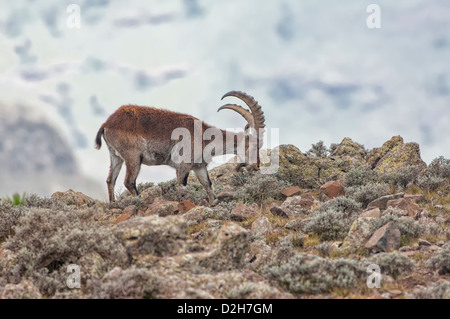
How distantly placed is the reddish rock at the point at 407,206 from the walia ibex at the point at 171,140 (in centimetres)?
548

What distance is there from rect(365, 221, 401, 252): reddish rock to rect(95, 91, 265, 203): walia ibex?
6515mm

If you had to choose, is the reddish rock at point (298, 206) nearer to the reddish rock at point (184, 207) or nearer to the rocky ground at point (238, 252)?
the rocky ground at point (238, 252)

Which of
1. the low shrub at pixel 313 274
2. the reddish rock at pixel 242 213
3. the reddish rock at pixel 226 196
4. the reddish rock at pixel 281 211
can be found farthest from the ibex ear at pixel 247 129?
the low shrub at pixel 313 274

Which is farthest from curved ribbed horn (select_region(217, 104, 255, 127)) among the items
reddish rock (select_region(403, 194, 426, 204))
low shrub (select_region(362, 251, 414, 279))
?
low shrub (select_region(362, 251, 414, 279))

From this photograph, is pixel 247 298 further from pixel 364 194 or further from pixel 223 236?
pixel 364 194

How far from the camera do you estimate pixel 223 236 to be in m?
6.17

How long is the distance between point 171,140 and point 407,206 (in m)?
6.67

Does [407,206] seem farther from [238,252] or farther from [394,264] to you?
[238,252]

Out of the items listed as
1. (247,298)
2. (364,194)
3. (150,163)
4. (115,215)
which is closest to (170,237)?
(247,298)

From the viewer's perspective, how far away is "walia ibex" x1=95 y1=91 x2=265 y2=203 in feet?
40.8

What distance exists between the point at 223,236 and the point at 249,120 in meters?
8.23

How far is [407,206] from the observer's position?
923cm

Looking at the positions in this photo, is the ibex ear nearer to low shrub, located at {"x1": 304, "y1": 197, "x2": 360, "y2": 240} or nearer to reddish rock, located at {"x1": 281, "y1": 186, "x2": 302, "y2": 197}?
reddish rock, located at {"x1": 281, "y1": 186, "x2": 302, "y2": 197}

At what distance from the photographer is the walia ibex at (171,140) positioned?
12.4 meters
